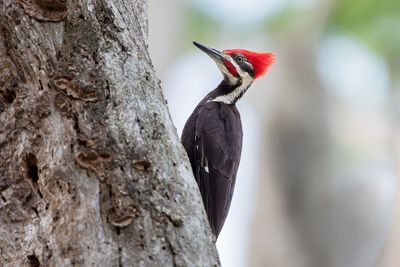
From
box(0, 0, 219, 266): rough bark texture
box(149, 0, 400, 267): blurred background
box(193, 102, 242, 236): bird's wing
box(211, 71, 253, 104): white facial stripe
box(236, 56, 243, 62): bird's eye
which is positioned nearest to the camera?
box(0, 0, 219, 266): rough bark texture

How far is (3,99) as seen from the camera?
119 inches

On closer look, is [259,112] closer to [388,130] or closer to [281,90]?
[281,90]

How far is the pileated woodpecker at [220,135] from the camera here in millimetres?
4008

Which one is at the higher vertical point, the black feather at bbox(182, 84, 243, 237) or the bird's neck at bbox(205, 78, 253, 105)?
the bird's neck at bbox(205, 78, 253, 105)

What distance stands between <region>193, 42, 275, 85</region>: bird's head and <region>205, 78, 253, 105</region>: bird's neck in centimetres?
2

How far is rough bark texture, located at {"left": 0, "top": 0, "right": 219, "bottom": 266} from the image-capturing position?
103 inches

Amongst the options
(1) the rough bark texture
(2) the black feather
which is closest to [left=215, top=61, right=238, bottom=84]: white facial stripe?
(2) the black feather

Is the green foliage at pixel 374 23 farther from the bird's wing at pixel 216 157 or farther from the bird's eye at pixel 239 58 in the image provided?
the bird's wing at pixel 216 157

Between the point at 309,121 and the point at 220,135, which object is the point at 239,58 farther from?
the point at 309,121

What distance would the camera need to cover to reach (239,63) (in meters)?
4.65

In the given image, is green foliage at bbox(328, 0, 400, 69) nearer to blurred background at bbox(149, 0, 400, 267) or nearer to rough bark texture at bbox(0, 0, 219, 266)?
blurred background at bbox(149, 0, 400, 267)

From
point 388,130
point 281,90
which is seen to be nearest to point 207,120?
point 281,90

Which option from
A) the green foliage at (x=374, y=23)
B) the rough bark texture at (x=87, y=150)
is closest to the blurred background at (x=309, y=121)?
the green foliage at (x=374, y=23)

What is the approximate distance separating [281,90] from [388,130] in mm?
2523
